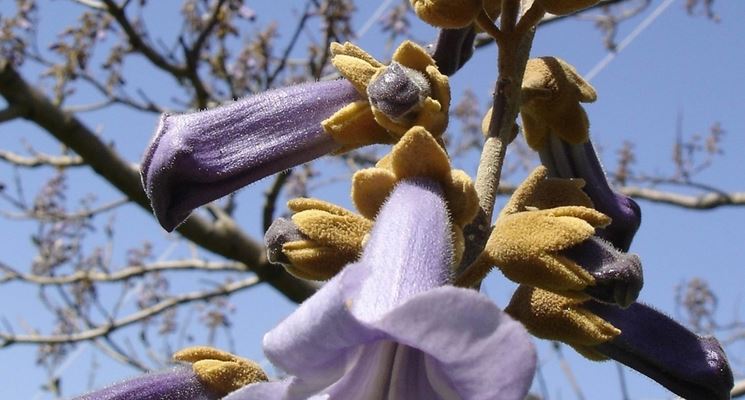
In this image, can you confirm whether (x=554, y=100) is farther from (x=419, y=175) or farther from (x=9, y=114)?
(x=9, y=114)

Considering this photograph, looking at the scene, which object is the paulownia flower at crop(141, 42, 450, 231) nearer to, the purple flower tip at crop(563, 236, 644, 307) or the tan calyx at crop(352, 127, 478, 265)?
the tan calyx at crop(352, 127, 478, 265)

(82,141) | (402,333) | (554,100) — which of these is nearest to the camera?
(402,333)

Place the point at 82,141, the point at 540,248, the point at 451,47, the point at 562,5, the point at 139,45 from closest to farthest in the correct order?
1. the point at 540,248
2. the point at 562,5
3. the point at 451,47
4. the point at 82,141
5. the point at 139,45

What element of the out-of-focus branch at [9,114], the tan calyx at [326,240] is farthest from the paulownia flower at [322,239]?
the out-of-focus branch at [9,114]

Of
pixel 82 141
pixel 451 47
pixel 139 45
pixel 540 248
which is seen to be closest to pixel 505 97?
pixel 451 47

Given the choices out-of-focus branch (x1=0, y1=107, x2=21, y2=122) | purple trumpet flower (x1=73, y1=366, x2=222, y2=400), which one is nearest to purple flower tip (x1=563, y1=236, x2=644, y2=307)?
purple trumpet flower (x1=73, y1=366, x2=222, y2=400)

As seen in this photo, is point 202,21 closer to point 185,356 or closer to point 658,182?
point 658,182

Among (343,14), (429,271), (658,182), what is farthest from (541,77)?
(658,182)
